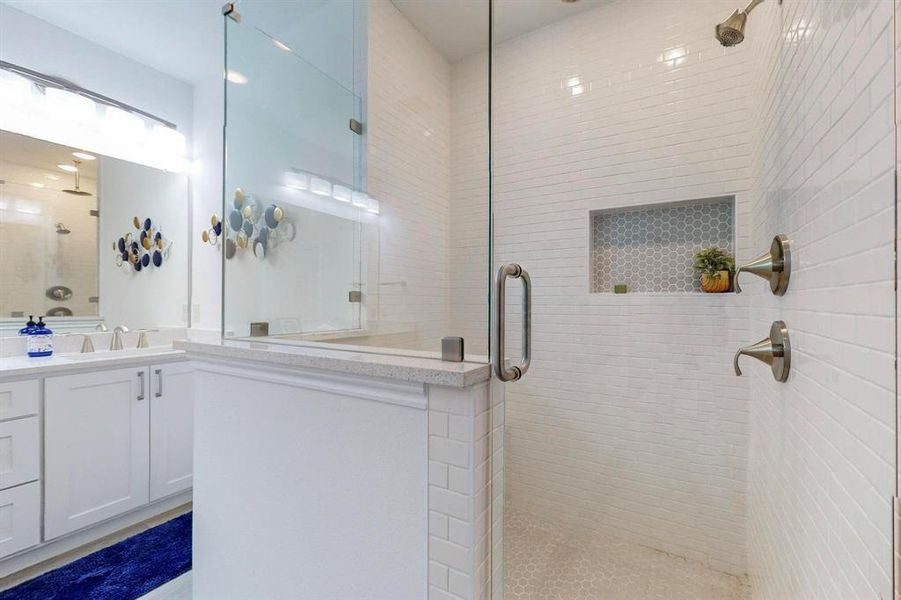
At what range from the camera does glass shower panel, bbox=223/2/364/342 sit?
1.81 m

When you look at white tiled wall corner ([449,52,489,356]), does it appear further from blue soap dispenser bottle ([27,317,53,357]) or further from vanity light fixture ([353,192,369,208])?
blue soap dispenser bottle ([27,317,53,357])

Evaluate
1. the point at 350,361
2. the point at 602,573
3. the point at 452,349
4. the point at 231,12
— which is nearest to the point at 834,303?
the point at 452,349

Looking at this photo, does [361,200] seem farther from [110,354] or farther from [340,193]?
[110,354]

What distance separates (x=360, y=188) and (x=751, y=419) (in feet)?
6.81

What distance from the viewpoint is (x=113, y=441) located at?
203 cm

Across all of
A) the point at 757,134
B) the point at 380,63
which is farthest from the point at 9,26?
the point at 757,134

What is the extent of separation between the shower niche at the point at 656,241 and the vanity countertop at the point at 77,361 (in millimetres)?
2436

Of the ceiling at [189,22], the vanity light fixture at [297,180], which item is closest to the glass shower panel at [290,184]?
the vanity light fixture at [297,180]

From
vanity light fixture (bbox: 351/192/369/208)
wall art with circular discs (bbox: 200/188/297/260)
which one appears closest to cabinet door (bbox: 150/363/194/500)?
wall art with circular discs (bbox: 200/188/297/260)

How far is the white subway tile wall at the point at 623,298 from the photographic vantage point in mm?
1904

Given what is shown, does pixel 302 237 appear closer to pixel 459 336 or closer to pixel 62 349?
pixel 459 336

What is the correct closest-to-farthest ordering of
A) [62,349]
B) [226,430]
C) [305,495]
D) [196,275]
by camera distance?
[305,495] → [226,430] → [62,349] → [196,275]

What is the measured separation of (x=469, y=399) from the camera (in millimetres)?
914

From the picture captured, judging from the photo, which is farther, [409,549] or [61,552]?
[61,552]
